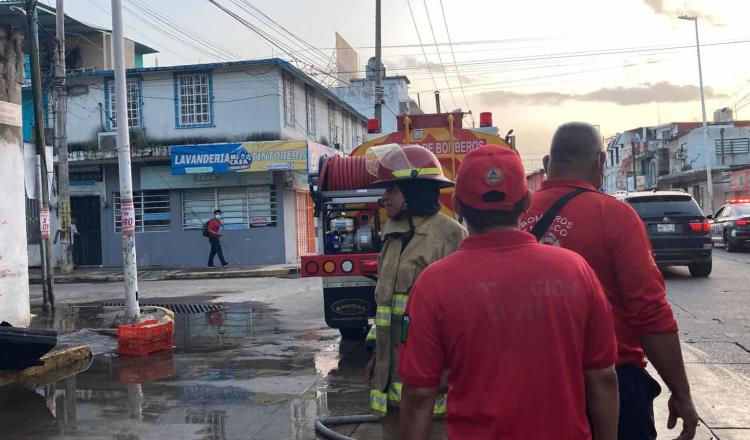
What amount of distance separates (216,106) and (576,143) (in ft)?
69.1

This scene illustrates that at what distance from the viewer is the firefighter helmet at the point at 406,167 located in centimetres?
343

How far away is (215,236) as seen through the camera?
21594 mm

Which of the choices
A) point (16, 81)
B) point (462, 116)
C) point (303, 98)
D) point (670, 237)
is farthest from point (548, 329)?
point (303, 98)

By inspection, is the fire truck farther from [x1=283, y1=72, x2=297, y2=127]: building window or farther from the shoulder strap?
[x1=283, y1=72, x2=297, y2=127]: building window

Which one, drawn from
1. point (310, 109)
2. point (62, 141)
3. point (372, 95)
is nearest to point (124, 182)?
point (62, 141)

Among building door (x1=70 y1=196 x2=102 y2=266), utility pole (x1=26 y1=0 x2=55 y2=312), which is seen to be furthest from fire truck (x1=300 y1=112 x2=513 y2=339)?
building door (x1=70 y1=196 x2=102 y2=266)

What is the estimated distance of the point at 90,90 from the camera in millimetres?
23203

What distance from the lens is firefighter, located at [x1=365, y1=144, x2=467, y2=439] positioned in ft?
10.7

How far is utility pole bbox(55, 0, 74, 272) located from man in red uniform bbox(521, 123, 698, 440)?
19.3 metres

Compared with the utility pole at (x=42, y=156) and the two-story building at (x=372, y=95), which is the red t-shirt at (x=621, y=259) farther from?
the two-story building at (x=372, y=95)

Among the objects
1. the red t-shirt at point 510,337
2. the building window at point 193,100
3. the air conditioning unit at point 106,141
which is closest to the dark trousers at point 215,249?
the building window at point 193,100

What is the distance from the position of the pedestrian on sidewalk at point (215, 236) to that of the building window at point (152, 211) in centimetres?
225

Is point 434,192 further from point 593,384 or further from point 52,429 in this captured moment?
point 52,429

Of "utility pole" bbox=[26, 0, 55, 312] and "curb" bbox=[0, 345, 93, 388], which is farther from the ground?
"utility pole" bbox=[26, 0, 55, 312]
